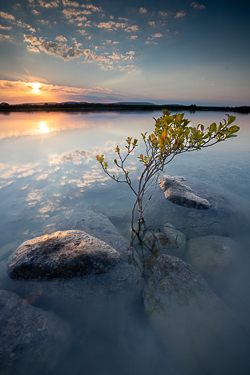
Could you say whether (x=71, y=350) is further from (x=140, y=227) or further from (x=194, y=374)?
(x=140, y=227)

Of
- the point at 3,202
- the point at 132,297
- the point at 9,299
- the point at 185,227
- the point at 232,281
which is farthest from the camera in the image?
the point at 3,202

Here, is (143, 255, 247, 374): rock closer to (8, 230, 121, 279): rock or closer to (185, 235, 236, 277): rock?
(185, 235, 236, 277): rock

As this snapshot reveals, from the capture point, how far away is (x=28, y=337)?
9.98 ft

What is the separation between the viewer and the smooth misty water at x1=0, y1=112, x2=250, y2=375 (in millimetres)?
2938

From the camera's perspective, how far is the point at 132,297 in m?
3.89

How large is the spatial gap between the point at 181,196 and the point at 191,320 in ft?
17.6

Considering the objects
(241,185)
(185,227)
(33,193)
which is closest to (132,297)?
(185,227)

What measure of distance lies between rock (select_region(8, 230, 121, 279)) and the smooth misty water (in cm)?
58

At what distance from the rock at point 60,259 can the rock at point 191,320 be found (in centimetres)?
143

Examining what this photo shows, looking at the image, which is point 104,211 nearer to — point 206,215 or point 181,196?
point 181,196

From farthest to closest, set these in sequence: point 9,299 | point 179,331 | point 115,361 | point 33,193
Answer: point 33,193 < point 9,299 < point 179,331 < point 115,361

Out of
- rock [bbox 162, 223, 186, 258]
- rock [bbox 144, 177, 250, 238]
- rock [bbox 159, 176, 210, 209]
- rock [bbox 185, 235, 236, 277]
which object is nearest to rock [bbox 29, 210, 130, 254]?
rock [bbox 162, 223, 186, 258]

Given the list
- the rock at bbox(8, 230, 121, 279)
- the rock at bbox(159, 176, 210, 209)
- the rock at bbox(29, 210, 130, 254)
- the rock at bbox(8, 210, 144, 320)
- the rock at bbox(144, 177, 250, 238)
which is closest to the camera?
the rock at bbox(8, 210, 144, 320)

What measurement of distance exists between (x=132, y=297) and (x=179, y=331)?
46.7 inches
